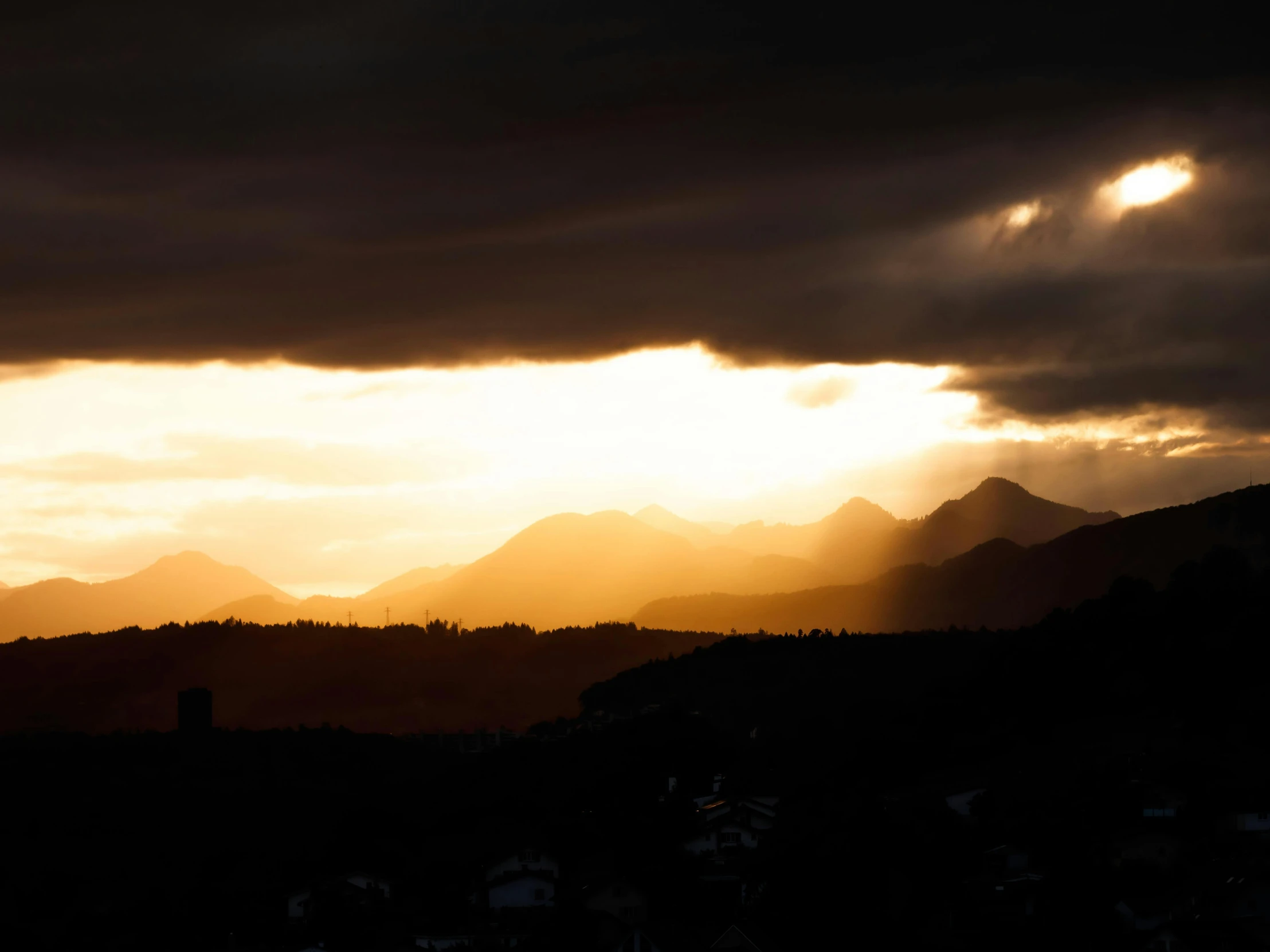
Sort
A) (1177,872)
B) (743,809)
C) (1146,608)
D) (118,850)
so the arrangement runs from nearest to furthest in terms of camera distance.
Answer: (1177,872) → (743,809) → (1146,608) → (118,850)

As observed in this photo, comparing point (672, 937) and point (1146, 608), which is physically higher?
point (1146, 608)

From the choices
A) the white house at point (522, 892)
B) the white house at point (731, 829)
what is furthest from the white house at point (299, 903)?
the white house at point (731, 829)

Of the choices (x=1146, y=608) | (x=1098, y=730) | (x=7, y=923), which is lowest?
(x=7, y=923)

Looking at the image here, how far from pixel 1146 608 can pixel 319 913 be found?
289 ft

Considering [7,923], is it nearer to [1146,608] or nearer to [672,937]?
[672,937]

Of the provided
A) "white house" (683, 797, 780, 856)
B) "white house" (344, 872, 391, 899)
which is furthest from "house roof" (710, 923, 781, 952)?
"white house" (344, 872, 391, 899)

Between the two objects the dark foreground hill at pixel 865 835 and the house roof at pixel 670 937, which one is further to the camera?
the dark foreground hill at pixel 865 835

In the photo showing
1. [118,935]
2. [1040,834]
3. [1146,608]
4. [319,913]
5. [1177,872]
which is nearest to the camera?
[1177,872]

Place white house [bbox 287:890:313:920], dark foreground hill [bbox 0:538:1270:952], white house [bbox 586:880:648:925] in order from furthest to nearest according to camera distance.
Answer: white house [bbox 287:890:313:920] < white house [bbox 586:880:648:925] < dark foreground hill [bbox 0:538:1270:952]

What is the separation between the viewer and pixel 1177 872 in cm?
8506

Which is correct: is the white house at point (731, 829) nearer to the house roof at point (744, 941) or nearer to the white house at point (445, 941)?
the white house at point (445, 941)

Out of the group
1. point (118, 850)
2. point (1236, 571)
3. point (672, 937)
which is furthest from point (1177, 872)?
point (118, 850)

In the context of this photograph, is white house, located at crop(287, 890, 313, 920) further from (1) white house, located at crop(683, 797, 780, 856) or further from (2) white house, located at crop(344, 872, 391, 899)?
(1) white house, located at crop(683, 797, 780, 856)

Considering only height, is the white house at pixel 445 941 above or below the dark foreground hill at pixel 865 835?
below
